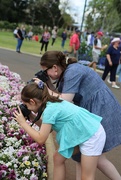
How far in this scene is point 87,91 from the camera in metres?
2.76

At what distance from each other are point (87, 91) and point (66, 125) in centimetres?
50

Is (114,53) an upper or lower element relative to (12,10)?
upper

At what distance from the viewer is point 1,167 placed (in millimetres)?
2756

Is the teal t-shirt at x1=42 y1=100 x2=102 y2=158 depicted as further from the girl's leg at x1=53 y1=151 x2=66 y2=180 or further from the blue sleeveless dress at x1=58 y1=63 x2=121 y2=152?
the blue sleeveless dress at x1=58 y1=63 x2=121 y2=152

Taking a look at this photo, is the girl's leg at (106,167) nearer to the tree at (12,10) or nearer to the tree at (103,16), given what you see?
the tree at (103,16)

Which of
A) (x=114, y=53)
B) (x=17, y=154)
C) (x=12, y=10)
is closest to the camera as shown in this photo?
(x=17, y=154)

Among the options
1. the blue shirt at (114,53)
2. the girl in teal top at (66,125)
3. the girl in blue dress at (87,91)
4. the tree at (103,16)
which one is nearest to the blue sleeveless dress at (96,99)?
the girl in blue dress at (87,91)

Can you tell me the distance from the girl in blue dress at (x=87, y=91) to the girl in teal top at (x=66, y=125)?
0.91 feet

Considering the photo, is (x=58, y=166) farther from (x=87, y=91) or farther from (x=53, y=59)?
→ (x=53, y=59)

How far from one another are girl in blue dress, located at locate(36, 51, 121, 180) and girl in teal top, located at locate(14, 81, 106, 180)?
0.28 metres

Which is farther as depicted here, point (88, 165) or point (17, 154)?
point (17, 154)

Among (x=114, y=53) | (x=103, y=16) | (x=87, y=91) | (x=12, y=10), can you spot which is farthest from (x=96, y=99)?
(x=12, y=10)

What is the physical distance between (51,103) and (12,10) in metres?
65.1

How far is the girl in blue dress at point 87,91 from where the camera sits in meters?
2.65
